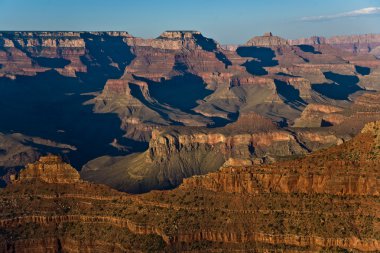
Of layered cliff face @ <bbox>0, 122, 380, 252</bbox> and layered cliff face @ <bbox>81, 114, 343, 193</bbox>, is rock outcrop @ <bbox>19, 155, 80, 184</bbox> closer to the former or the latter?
layered cliff face @ <bbox>0, 122, 380, 252</bbox>

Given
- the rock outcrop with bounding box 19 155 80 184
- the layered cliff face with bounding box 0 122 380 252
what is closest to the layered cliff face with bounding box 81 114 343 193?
the rock outcrop with bounding box 19 155 80 184

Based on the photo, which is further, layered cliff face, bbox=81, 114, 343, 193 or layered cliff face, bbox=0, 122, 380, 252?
layered cliff face, bbox=81, 114, 343, 193

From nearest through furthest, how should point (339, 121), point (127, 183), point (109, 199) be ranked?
point (109, 199), point (127, 183), point (339, 121)

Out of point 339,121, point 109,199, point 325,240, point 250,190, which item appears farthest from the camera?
point 339,121

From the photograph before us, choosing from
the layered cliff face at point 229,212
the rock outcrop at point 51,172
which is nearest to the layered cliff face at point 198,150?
the rock outcrop at point 51,172

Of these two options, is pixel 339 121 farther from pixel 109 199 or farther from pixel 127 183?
pixel 109 199

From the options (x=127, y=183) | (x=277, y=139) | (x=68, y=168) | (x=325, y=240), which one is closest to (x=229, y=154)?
(x=277, y=139)

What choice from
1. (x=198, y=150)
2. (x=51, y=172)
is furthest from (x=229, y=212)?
(x=198, y=150)

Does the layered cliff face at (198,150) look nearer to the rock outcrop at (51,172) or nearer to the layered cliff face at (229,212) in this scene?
the rock outcrop at (51,172)
